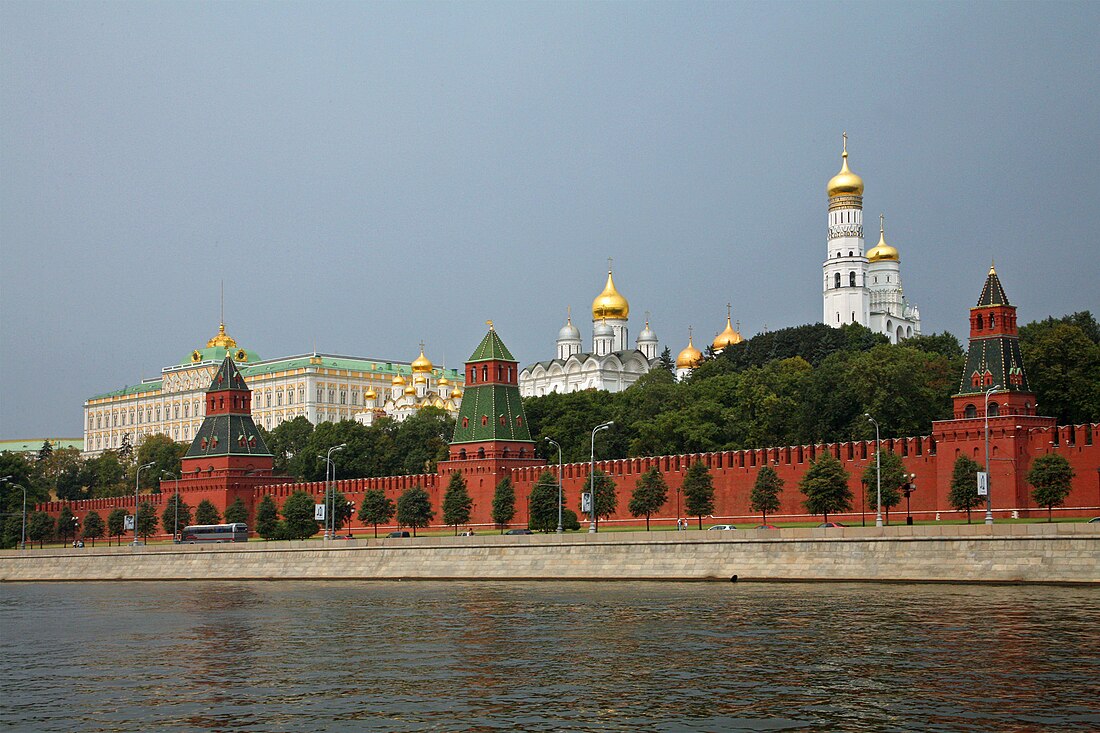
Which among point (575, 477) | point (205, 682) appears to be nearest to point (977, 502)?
point (575, 477)

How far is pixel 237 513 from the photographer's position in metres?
75.2

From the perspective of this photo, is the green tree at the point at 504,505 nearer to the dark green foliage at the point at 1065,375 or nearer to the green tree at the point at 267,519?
the green tree at the point at 267,519

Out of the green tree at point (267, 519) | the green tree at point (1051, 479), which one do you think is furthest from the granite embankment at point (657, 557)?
the green tree at point (1051, 479)

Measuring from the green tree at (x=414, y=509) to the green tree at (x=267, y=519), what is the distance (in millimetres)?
4647

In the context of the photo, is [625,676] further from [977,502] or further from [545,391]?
[545,391]

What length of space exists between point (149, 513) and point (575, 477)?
27884 mm

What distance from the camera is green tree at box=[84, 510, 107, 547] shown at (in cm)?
8106

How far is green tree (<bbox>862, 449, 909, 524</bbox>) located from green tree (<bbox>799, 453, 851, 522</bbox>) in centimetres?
107

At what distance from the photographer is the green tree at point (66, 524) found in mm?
85688

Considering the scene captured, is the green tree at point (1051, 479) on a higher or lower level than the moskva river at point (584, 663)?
higher

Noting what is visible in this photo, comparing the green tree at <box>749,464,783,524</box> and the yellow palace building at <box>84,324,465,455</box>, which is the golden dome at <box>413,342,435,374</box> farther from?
the green tree at <box>749,464,783,524</box>

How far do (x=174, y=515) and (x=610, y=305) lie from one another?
50023 millimetres

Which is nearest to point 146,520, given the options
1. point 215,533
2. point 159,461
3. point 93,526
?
point 93,526

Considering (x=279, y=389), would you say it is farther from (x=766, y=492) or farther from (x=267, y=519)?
(x=766, y=492)
